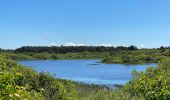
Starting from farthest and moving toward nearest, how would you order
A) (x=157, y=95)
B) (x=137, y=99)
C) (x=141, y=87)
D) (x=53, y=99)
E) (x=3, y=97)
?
(x=53, y=99), (x=137, y=99), (x=141, y=87), (x=157, y=95), (x=3, y=97)

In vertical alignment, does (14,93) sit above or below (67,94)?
above

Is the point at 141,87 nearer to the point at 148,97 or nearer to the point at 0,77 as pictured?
the point at 148,97

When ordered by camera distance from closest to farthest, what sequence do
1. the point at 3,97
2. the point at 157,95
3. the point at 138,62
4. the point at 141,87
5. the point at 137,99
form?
the point at 3,97
the point at 157,95
the point at 141,87
the point at 137,99
the point at 138,62

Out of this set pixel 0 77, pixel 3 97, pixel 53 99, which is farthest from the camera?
pixel 53 99

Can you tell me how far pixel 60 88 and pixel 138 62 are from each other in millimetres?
123270

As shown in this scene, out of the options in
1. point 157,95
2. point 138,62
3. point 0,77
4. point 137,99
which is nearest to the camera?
point 0,77

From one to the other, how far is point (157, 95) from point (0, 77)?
8535mm

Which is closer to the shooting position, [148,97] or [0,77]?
[0,77]

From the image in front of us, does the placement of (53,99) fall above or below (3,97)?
below

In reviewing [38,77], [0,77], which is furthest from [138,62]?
[0,77]

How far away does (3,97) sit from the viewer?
20.6 ft

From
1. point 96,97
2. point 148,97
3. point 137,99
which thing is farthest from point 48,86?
point 148,97

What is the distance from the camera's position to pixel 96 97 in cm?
1902

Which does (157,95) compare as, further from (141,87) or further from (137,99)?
(137,99)
